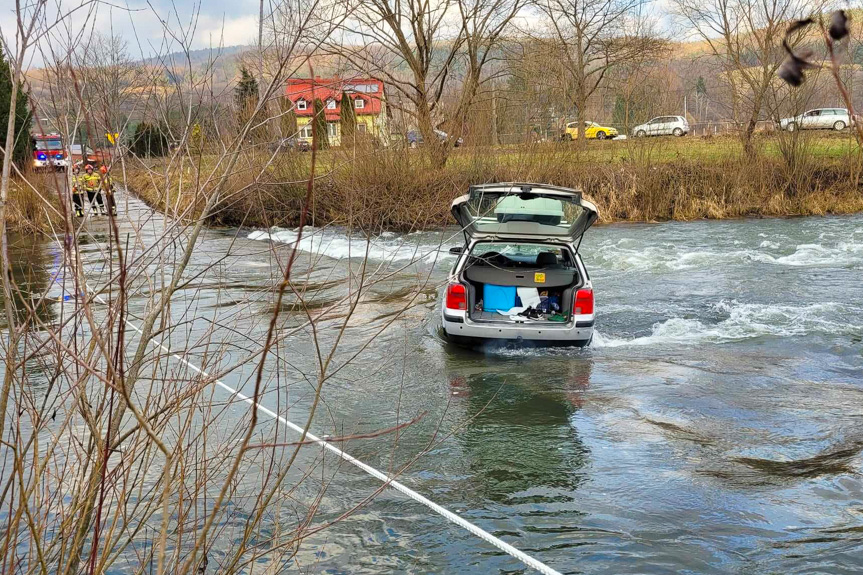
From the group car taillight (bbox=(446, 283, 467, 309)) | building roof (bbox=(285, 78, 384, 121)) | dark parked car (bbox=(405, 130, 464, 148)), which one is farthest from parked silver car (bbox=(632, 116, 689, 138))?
building roof (bbox=(285, 78, 384, 121))

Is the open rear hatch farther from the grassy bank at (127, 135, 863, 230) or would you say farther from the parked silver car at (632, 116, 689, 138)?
the parked silver car at (632, 116, 689, 138)

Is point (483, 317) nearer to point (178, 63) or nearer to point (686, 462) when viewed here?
point (686, 462)

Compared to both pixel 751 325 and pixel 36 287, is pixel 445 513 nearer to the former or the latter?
pixel 751 325

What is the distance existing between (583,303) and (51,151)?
6977mm

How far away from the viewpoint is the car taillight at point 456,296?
9234 millimetres

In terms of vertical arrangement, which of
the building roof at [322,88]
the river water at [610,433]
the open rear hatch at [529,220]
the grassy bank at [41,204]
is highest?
the building roof at [322,88]

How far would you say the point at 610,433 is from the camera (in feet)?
24.2

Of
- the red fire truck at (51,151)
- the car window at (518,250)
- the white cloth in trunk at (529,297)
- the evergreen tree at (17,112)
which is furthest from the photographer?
the car window at (518,250)

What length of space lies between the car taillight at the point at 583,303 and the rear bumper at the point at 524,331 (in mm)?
79

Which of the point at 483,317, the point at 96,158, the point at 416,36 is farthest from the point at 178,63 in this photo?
the point at 416,36

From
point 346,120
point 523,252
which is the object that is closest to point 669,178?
point 346,120

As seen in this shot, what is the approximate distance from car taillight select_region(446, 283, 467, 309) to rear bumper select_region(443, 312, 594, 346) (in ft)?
0.40

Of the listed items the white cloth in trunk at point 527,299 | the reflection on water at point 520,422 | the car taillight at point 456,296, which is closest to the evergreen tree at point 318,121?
the reflection on water at point 520,422

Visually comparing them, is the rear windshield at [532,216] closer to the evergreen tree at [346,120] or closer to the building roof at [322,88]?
the evergreen tree at [346,120]
